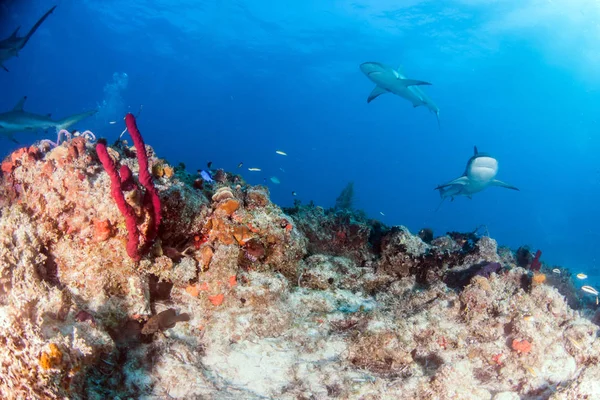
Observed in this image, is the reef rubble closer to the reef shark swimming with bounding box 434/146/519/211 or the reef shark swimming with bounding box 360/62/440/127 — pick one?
the reef shark swimming with bounding box 434/146/519/211

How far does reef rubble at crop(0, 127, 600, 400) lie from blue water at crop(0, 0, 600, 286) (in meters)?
31.6

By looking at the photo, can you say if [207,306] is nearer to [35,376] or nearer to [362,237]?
[35,376]

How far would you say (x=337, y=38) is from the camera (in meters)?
51.7

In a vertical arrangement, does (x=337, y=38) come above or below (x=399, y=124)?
below

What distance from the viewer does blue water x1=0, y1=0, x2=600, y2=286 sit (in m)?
47.8

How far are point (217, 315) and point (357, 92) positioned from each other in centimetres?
9532

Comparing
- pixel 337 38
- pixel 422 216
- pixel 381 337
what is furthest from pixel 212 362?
pixel 422 216

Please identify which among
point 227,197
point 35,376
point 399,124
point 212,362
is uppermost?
point 399,124

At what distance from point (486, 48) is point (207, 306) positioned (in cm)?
5975

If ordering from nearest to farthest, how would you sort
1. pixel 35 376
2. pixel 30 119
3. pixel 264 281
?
pixel 35 376, pixel 264 281, pixel 30 119

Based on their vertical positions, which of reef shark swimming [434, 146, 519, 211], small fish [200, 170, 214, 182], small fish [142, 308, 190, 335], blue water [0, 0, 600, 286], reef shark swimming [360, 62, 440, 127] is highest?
blue water [0, 0, 600, 286]

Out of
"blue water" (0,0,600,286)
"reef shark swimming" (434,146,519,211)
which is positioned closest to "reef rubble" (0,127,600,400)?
"reef shark swimming" (434,146,519,211)

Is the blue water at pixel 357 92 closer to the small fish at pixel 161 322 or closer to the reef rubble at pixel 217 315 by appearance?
the reef rubble at pixel 217 315

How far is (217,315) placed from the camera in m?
4.15
